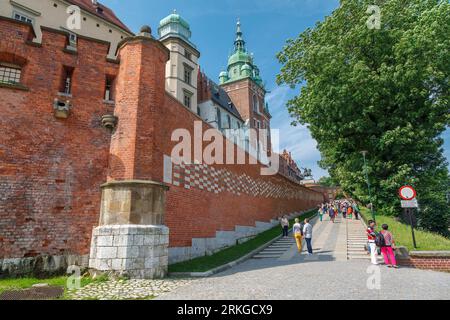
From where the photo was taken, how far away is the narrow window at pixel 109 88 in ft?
32.5

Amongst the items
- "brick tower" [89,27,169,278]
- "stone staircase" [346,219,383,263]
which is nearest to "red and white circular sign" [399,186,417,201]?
"stone staircase" [346,219,383,263]

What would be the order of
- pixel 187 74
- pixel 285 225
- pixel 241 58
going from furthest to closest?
pixel 241 58 → pixel 187 74 → pixel 285 225

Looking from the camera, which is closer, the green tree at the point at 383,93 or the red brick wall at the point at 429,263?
the red brick wall at the point at 429,263

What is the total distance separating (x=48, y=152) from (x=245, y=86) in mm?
44522

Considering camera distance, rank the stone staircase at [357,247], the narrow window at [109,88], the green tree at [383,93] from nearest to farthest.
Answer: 1. the narrow window at [109,88]
2. the stone staircase at [357,247]
3. the green tree at [383,93]

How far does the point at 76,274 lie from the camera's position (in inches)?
312

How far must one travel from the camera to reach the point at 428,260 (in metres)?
9.01

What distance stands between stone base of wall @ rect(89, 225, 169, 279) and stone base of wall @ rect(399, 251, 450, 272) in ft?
26.4

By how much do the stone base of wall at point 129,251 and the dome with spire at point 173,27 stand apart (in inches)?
1089

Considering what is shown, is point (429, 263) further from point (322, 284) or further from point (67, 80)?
point (67, 80)

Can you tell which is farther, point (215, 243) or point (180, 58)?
point (180, 58)

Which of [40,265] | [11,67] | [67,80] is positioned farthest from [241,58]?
[40,265]

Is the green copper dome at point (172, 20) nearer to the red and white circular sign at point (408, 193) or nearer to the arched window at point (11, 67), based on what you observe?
the arched window at point (11, 67)

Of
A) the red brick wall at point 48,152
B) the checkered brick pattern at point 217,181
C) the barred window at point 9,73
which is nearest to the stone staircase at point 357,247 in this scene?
the checkered brick pattern at point 217,181
